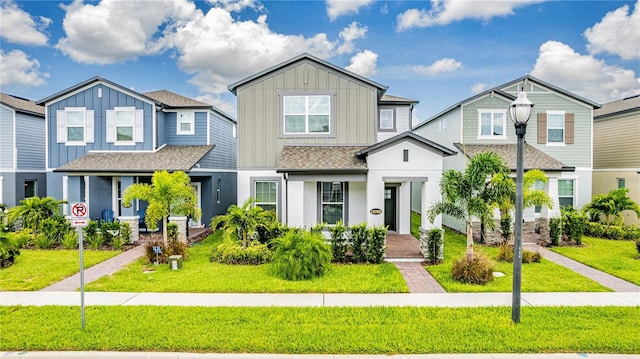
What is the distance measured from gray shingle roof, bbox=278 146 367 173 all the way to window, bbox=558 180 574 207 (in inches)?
420

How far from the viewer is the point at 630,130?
18.2m

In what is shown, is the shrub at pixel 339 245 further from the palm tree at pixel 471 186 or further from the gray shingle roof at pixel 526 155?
the gray shingle roof at pixel 526 155

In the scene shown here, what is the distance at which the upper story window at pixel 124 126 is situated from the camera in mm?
16203


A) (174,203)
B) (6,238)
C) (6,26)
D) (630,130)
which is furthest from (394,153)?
(6,26)

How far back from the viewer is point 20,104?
18.6m

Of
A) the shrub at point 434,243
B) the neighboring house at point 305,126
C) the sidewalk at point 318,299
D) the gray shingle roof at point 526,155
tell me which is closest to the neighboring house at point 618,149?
the gray shingle roof at point 526,155

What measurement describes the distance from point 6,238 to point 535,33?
21952 millimetres

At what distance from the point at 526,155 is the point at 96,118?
19.1m

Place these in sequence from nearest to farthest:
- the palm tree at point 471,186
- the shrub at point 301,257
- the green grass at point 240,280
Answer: the green grass at point 240,280 → the shrub at point 301,257 → the palm tree at point 471,186

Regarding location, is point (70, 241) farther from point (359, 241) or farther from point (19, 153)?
point (359, 241)

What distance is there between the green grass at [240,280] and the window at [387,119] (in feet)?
25.3

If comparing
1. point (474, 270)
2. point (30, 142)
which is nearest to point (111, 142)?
point (30, 142)

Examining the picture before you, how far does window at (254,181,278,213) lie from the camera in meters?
14.4

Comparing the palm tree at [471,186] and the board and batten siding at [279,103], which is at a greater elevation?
the board and batten siding at [279,103]
